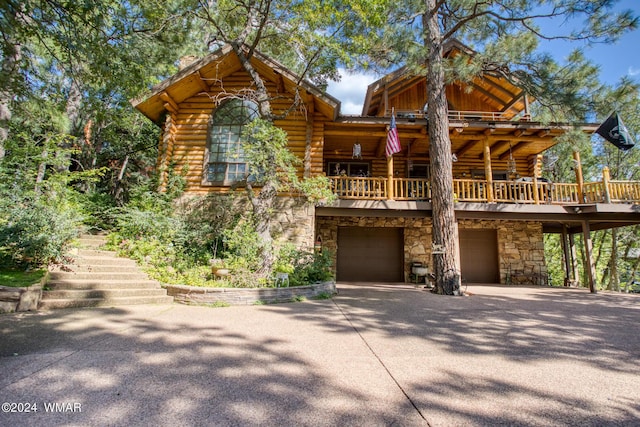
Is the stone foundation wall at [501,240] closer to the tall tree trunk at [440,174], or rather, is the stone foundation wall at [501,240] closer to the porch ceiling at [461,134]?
the porch ceiling at [461,134]

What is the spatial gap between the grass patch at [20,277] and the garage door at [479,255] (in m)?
13.1

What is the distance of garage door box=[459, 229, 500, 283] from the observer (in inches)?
486

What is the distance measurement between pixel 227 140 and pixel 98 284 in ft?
20.0

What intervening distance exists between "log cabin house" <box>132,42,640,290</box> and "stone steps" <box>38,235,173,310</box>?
389cm

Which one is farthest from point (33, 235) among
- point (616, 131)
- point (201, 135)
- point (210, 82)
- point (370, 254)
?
point (616, 131)

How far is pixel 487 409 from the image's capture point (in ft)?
6.55

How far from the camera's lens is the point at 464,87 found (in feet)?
42.3

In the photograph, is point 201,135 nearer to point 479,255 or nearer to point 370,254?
point 370,254

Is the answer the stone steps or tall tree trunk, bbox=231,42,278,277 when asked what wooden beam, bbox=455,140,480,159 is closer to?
tall tree trunk, bbox=231,42,278,277

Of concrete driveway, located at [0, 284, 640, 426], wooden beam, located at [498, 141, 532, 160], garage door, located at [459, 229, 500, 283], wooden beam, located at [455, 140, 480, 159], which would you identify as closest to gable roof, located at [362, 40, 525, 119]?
wooden beam, located at [498, 141, 532, 160]

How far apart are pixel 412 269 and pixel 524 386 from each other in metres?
9.38

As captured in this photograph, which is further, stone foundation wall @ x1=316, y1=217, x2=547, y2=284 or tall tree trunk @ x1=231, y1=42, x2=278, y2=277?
stone foundation wall @ x1=316, y1=217, x2=547, y2=284

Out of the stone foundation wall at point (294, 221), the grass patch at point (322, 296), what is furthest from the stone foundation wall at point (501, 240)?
the grass patch at point (322, 296)

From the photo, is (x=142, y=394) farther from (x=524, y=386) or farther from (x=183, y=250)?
(x=183, y=250)
